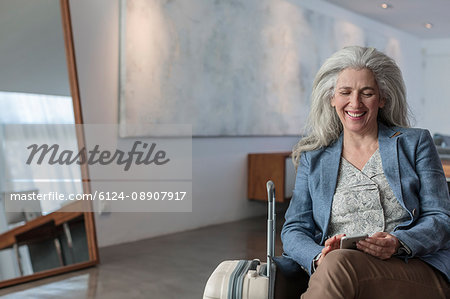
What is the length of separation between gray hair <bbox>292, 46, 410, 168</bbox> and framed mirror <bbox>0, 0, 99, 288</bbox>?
2.24 metres

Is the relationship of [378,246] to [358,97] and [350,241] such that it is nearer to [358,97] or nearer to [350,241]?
[350,241]

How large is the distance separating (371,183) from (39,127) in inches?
105

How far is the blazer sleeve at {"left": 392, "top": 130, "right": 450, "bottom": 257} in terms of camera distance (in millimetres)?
1853

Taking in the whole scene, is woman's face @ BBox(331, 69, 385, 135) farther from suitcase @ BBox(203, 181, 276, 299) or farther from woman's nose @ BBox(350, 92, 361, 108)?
suitcase @ BBox(203, 181, 276, 299)

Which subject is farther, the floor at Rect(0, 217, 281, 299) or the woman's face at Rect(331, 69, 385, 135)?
the floor at Rect(0, 217, 281, 299)

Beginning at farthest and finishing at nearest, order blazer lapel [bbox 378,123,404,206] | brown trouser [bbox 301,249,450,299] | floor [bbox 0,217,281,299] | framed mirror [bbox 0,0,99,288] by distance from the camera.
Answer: framed mirror [bbox 0,0,99,288] → floor [bbox 0,217,281,299] → blazer lapel [bbox 378,123,404,206] → brown trouser [bbox 301,249,450,299]

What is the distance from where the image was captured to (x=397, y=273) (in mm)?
1754

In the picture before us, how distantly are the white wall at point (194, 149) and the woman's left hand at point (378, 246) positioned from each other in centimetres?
327

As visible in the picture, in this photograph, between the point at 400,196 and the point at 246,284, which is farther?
the point at 400,196

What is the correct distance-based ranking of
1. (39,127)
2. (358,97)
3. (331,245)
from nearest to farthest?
(331,245)
(358,97)
(39,127)

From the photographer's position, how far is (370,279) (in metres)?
1.70

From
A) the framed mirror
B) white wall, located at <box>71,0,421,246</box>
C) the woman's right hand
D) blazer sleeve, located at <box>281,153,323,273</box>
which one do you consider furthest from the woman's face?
white wall, located at <box>71,0,421,246</box>

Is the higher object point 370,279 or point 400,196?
point 400,196

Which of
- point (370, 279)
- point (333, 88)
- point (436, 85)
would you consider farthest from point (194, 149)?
point (436, 85)
